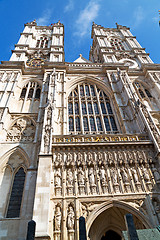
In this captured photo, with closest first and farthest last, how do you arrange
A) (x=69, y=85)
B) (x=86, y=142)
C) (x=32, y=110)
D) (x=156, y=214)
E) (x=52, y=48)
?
1. (x=156, y=214)
2. (x=86, y=142)
3. (x=32, y=110)
4. (x=69, y=85)
5. (x=52, y=48)

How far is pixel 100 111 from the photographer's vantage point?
16672 mm

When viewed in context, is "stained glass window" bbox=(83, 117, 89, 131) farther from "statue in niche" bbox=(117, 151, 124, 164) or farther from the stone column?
the stone column

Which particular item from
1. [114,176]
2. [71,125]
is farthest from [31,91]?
[114,176]

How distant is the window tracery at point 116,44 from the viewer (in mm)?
27742

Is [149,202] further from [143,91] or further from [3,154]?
[143,91]

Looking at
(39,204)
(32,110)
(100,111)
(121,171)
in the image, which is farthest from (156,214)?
(32,110)

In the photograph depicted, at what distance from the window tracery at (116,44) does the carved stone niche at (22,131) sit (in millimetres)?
19710

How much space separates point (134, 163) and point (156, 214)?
2921 millimetres

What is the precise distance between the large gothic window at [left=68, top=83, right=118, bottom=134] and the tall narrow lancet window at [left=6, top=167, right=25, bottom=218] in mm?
5392

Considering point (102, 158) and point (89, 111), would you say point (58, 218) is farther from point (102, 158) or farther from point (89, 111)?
point (89, 111)

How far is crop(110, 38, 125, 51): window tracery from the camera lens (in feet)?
91.0

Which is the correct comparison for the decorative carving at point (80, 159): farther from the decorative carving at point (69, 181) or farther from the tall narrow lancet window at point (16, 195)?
the tall narrow lancet window at point (16, 195)

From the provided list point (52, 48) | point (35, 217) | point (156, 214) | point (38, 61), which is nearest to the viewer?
point (35, 217)

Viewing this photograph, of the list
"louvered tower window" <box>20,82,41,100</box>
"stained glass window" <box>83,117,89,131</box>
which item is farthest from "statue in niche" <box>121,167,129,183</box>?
"louvered tower window" <box>20,82,41,100</box>
